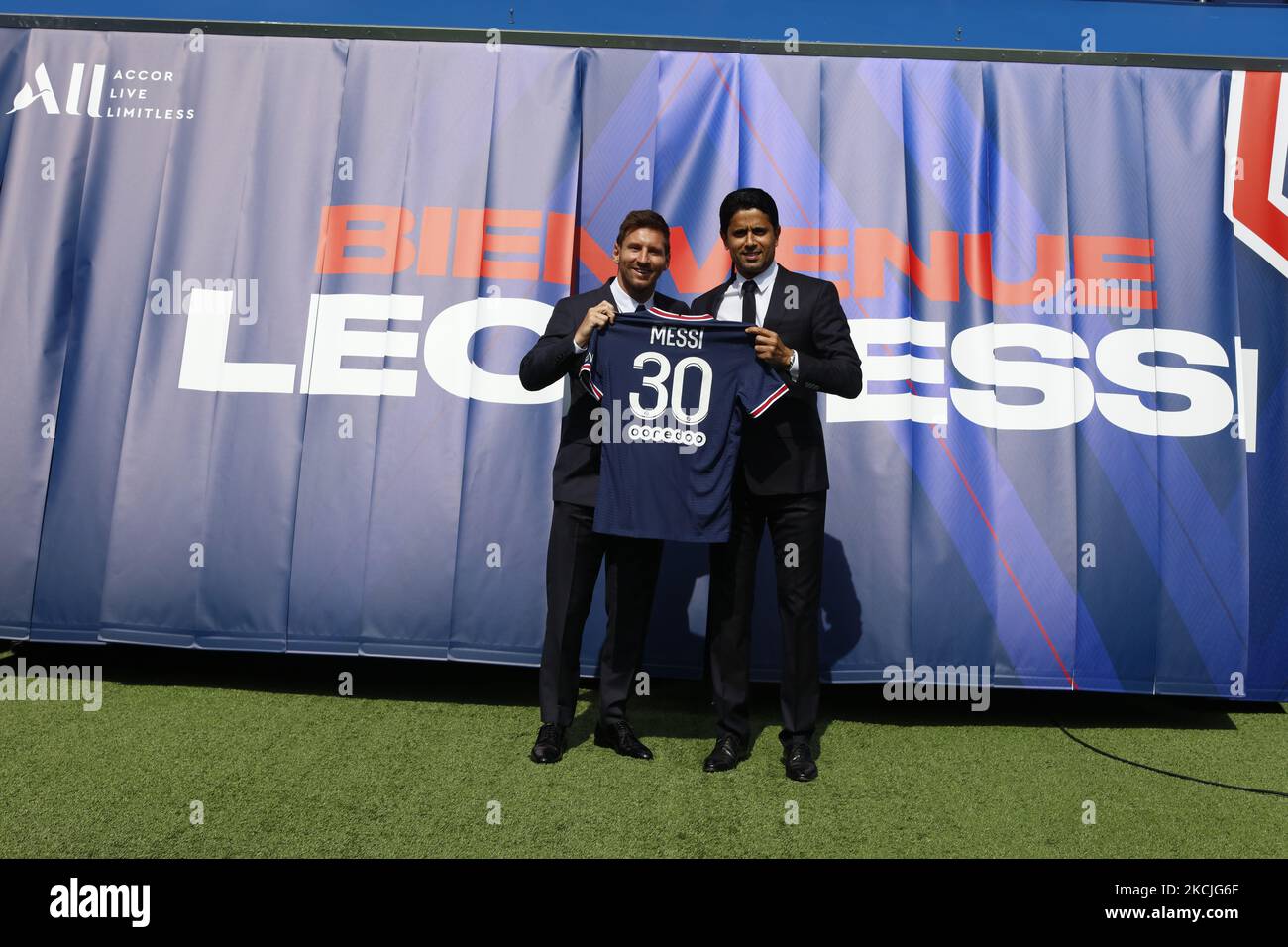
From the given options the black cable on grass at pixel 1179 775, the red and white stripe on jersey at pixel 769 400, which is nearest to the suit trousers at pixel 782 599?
the red and white stripe on jersey at pixel 769 400

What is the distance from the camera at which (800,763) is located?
8.54 feet

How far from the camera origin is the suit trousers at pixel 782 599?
2.62 meters

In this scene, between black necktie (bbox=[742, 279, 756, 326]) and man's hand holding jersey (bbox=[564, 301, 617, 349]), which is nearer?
man's hand holding jersey (bbox=[564, 301, 617, 349])

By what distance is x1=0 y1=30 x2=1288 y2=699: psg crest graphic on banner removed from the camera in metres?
3.34

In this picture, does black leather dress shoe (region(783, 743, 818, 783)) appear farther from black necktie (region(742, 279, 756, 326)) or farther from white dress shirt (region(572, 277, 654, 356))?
white dress shirt (region(572, 277, 654, 356))

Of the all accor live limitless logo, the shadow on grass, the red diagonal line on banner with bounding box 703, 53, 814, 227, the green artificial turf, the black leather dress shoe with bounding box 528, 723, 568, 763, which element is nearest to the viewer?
the green artificial turf

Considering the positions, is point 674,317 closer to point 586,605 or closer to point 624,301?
point 624,301

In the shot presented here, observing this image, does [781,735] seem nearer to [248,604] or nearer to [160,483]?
[248,604]

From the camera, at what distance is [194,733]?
2.88 metres

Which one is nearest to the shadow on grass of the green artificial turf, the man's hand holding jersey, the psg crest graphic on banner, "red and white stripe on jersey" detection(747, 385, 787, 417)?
the green artificial turf

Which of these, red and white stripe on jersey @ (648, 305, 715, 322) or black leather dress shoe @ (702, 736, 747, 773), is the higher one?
red and white stripe on jersey @ (648, 305, 715, 322)

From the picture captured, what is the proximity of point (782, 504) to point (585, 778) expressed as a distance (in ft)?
3.46

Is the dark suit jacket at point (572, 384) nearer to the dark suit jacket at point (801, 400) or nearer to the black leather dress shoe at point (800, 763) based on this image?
the dark suit jacket at point (801, 400)

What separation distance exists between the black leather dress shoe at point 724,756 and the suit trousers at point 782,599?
2 centimetres
